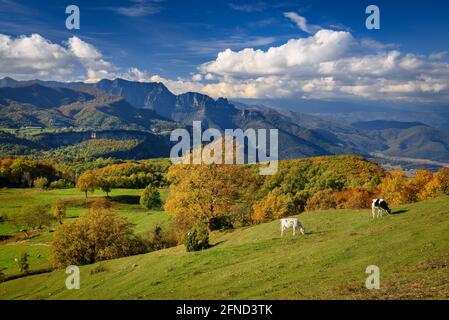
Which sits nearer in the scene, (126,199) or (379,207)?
(379,207)

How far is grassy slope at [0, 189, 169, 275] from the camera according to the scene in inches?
3563

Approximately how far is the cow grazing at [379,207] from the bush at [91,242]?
38927 millimetres

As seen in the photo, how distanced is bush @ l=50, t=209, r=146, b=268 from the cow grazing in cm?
3893

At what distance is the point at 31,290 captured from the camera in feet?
156

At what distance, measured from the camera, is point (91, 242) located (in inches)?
2525

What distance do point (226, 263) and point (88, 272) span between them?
20.1 metres

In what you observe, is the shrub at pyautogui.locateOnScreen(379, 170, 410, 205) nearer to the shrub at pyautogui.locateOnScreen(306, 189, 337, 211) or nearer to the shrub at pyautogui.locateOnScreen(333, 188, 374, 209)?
the shrub at pyautogui.locateOnScreen(333, 188, 374, 209)

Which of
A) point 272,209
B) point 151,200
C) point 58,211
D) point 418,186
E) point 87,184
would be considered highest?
point 418,186

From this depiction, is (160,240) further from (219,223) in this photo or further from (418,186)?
(418,186)

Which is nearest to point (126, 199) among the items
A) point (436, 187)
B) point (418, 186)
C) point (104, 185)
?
point (104, 185)

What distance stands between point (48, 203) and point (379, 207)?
14376 cm
